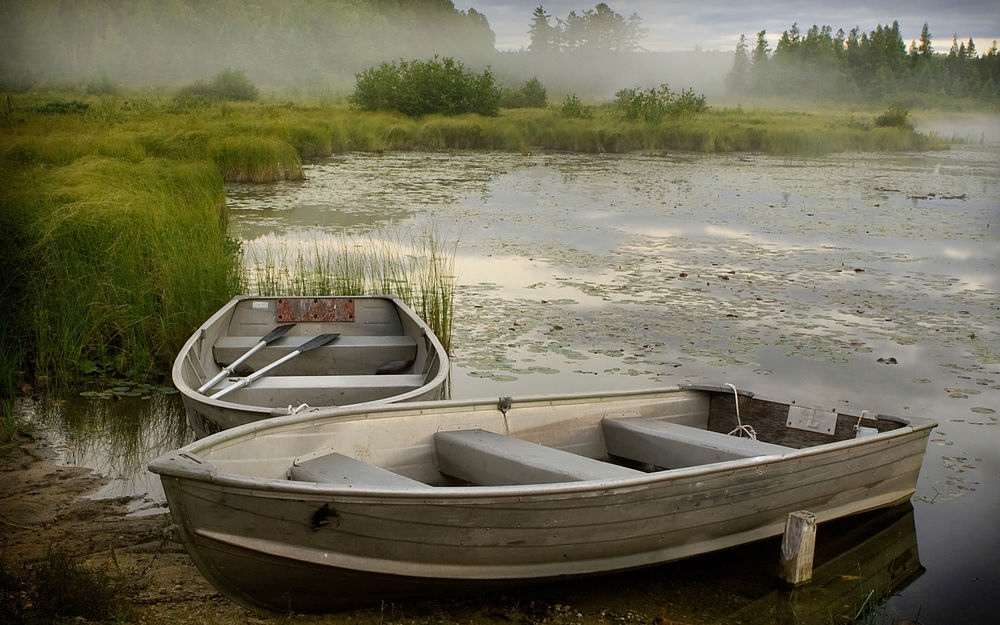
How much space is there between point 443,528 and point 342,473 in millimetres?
454


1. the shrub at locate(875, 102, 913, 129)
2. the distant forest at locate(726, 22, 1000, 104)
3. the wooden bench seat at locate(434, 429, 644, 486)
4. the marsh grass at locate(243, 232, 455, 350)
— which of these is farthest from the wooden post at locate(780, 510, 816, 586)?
the distant forest at locate(726, 22, 1000, 104)

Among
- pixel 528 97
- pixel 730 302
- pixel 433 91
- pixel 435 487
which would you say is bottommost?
pixel 730 302

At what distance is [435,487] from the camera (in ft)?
8.64

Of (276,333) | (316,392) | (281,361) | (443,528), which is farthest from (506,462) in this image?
(276,333)

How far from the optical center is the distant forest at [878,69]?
53.0 m

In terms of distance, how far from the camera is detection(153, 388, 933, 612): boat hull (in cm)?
249

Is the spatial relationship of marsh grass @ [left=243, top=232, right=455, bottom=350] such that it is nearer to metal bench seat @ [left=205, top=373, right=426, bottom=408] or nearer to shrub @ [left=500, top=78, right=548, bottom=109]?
metal bench seat @ [left=205, top=373, right=426, bottom=408]

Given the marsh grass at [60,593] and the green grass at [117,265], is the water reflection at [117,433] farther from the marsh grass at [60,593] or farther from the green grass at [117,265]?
the marsh grass at [60,593]

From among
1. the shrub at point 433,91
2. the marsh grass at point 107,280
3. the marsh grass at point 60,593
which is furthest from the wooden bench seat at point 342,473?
the shrub at point 433,91

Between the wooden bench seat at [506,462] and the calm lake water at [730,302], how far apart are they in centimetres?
48

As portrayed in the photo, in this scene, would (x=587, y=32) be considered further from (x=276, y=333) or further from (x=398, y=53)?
(x=276, y=333)

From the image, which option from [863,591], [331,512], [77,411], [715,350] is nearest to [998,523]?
[863,591]

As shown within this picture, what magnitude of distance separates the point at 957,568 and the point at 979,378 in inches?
Result: 95.0

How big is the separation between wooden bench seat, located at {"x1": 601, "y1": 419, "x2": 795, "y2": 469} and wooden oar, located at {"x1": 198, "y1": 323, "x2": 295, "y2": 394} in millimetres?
1753
